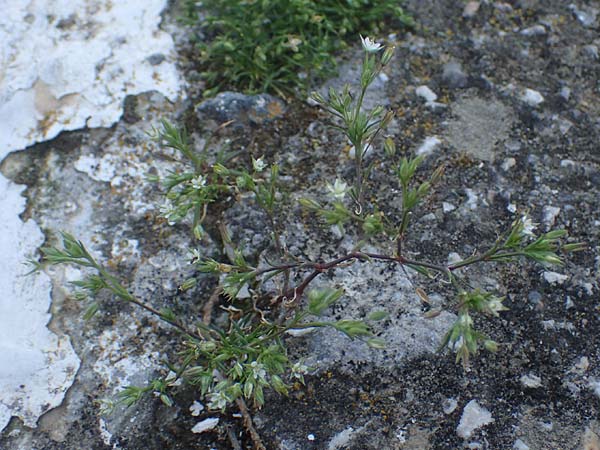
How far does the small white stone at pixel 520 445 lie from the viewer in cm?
222

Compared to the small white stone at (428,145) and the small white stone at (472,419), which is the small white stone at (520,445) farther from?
the small white stone at (428,145)

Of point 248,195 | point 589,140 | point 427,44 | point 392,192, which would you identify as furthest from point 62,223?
point 589,140

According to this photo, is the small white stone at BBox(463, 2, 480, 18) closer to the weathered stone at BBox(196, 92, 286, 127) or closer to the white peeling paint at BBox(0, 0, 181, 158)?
the weathered stone at BBox(196, 92, 286, 127)

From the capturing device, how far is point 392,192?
2.75 meters

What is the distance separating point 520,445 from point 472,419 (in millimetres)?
165

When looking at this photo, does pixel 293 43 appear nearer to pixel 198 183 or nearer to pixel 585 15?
pixel 198 183

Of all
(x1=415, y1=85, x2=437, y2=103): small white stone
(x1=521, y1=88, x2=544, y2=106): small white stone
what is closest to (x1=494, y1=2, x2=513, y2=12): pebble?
(x1=521, y1=88, x2=544, y2=106): small white stone

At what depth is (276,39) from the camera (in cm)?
304

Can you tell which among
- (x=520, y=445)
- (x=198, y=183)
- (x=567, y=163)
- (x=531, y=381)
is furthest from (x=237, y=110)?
(x=520, y=445)

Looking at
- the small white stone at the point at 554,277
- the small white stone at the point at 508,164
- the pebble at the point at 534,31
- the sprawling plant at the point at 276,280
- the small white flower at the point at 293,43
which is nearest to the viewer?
Answer: the sprawling plant at the point at 276,280

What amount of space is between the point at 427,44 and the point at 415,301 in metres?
1.32

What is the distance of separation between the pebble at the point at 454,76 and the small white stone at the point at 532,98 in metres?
0.26

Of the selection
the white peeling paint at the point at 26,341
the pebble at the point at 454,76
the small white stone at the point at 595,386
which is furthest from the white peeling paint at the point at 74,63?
the small white stone at the point at 595,386

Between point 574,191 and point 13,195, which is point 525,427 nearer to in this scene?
point 574,191
